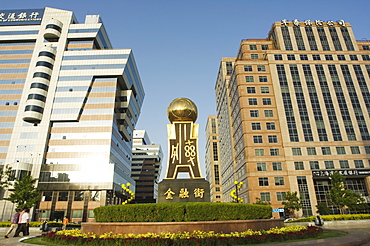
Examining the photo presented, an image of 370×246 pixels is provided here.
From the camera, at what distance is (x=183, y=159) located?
74.9ft

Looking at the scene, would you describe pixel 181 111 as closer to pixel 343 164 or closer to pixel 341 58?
pixel 343 164

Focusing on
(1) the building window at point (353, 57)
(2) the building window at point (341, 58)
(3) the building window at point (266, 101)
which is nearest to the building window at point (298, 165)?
(3) the building window at point (266, 101)

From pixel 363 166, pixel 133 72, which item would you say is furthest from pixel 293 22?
pixel 133 72

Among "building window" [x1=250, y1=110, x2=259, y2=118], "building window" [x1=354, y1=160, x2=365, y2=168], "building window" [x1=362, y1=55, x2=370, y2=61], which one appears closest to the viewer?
"building window" [x1=354, y1=160, x2=365, y2=168]

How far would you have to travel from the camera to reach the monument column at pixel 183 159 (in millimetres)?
20375

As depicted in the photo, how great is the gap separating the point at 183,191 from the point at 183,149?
13.6 feet

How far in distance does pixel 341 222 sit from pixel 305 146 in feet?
81.3

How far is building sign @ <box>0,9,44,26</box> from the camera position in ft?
214

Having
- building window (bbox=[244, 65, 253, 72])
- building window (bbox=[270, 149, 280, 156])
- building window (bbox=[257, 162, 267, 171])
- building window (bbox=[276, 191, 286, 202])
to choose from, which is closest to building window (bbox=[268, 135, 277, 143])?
building window (bbox=[270, 149, 280, 156])

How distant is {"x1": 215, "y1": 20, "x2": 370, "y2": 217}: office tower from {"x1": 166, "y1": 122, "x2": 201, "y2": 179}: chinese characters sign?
1185 inches

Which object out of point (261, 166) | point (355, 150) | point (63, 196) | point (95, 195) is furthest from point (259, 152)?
point (63, 196)

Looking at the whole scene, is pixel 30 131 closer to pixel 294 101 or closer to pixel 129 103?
pixel 129 103

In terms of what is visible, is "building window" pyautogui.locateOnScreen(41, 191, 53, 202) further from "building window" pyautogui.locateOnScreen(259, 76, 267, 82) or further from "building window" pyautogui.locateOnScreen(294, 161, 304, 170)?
"building window" pyautogui.locateOnScreen(259, 76, 267, 82)

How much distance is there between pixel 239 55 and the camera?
70188mm
